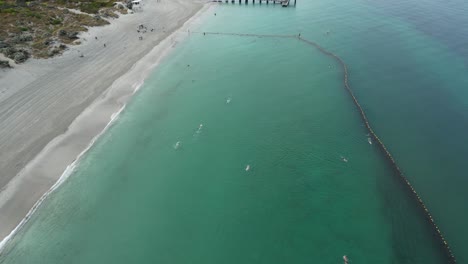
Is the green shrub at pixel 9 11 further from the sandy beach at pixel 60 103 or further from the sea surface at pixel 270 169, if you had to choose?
the sea surface at pixel 270 169

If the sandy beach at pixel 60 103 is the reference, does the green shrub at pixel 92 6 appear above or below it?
above

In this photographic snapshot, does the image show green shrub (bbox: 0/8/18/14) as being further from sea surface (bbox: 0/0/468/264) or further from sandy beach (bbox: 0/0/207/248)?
sea surface (bbox: 0/0/468/264)

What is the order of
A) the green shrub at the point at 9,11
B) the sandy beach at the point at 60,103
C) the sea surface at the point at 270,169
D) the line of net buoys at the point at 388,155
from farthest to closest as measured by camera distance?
1. the green shrub at the point at 9,11
2. the sandy beach at the point at 60,103
3. the line of net buoys at the point at 388,155
4. the sea surface at the point at 270,169

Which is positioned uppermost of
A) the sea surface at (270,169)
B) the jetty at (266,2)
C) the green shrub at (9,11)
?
the jetty at (266,2)

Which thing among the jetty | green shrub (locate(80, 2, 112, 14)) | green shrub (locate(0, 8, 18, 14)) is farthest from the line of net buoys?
green shrub (locate(0, 8, 18, 14))

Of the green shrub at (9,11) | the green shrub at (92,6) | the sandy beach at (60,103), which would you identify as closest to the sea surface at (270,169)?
the sandy beach at (60,103)

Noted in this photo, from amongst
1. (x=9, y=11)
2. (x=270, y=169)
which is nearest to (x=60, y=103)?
(x=270, y=169)

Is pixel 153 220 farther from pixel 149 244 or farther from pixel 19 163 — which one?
pixel 19 163
